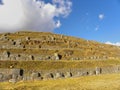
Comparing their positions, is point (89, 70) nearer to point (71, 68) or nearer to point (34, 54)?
point (71, 68)

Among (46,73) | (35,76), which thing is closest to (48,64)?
(46,73)

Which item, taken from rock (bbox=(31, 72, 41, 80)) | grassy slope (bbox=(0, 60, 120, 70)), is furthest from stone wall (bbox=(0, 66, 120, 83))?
grassy slope (bbox=(0, 60, 120, 70))

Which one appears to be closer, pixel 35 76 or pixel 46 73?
pixel 35 76

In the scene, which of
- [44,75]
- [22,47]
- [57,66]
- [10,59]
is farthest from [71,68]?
[22,47]

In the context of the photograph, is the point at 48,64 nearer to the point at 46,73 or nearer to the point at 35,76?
the point at 46,73

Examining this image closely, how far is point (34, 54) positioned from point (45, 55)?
3.17 meters

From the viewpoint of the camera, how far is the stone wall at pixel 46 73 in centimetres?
5138

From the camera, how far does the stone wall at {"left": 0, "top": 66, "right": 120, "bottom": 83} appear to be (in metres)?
51.4

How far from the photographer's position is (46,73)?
188 feet

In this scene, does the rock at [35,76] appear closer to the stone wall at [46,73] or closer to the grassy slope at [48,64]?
the stone wall at [46,73]

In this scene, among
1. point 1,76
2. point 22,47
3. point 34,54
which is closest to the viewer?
point 1,76

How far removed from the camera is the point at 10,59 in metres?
63.8

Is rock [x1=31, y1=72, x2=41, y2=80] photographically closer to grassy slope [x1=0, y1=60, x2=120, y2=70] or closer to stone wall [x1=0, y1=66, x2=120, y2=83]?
stone wall [x1=0, y1=66, x2=120, y2=83]

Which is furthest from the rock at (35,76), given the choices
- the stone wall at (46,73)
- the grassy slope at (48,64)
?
the grassy slope at (48,64)
